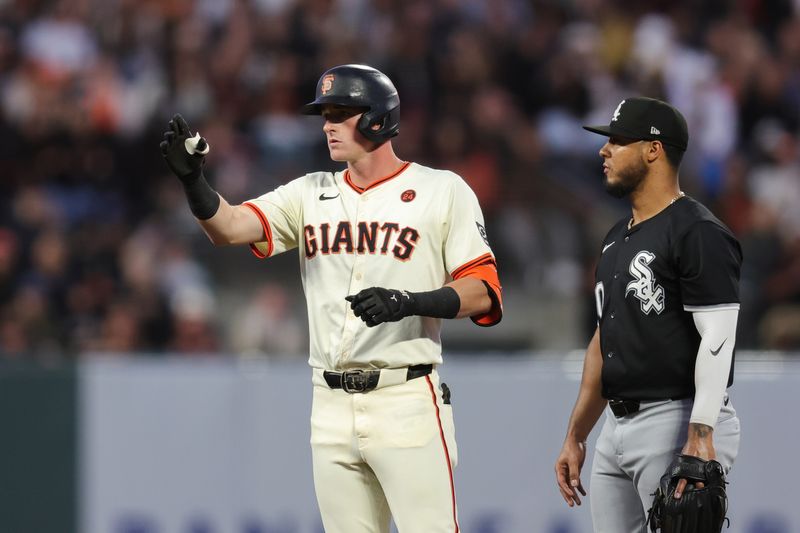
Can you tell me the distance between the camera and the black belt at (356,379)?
4410 mm

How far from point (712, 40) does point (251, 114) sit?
4255mm

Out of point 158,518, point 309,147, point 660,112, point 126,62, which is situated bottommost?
point 158,518

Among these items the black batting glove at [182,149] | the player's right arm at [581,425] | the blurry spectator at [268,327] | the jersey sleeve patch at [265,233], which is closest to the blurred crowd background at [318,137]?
the blurry spectator at [268,327]

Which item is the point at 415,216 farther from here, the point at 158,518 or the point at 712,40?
the point at 712,40

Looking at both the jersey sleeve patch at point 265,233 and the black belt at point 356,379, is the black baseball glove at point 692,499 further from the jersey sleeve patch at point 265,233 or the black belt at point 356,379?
the jersey sleeve patch at point 265,233

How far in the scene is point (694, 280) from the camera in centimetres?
412

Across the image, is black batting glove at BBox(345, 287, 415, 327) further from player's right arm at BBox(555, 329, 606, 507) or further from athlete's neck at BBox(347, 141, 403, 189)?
player's right arm at BBox(555, 329, 606, 507)

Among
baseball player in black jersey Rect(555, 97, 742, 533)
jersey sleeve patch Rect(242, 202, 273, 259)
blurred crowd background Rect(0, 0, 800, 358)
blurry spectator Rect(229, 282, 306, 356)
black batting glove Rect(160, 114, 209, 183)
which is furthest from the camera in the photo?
blurred crowd background Rect(0, 0, 800, 358)

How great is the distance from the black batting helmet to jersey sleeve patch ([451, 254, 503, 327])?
544 mm

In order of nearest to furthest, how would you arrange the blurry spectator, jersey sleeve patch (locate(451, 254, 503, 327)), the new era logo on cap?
the new era logo on cap, jersey sleeve patch (locate(451, 254, 503, 327)), the blurry spectator

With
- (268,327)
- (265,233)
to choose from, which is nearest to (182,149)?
(265,233)

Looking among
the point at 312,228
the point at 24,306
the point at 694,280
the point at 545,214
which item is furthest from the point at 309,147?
the point at 694,280

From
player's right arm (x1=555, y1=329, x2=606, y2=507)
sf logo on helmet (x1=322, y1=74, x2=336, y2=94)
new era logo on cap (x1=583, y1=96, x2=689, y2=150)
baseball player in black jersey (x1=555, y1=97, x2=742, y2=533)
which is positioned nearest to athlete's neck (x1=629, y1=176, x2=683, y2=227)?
baseball player in black jersey (x1=555, y1=97, x2=742, y2=533)

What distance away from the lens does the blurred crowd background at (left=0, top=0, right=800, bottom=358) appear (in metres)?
9.20
